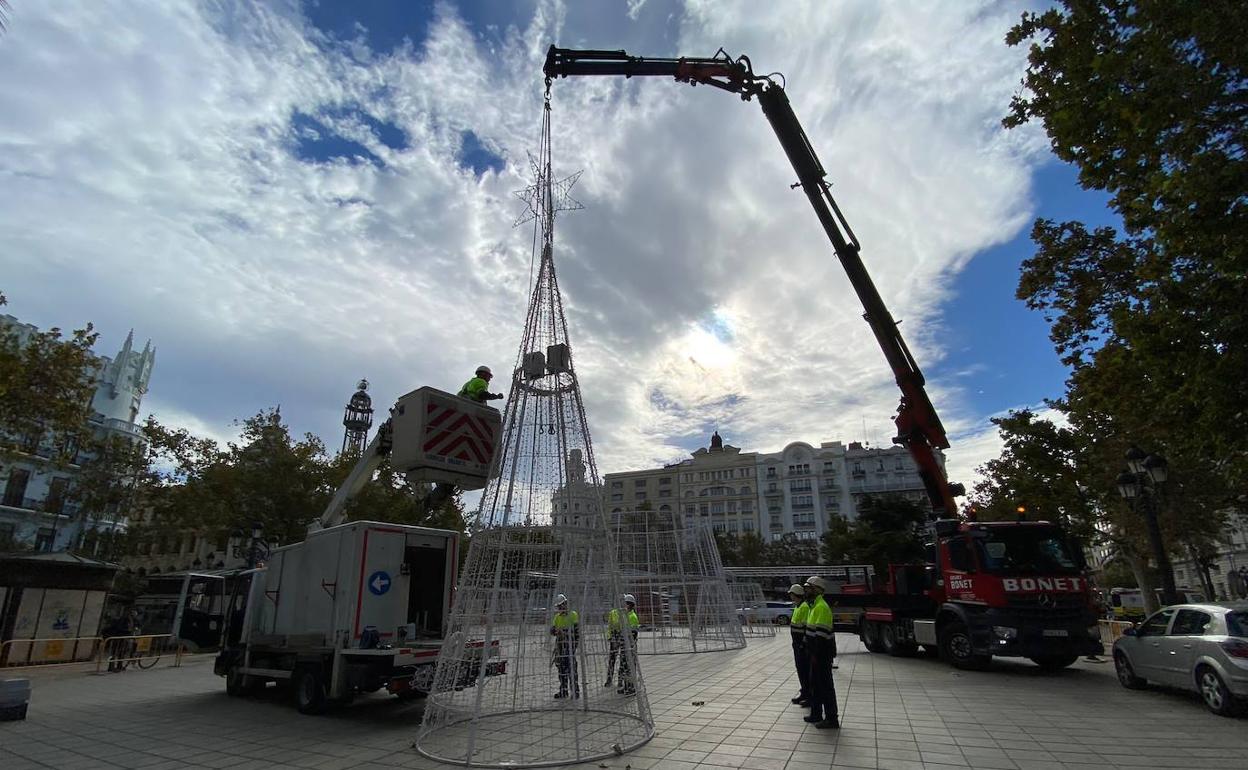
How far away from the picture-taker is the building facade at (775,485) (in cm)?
7712

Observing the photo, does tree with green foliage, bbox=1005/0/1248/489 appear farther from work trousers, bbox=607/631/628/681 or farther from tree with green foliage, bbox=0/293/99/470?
tree with green foliage, bbox=0/293/99/470

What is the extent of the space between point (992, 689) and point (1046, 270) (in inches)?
296

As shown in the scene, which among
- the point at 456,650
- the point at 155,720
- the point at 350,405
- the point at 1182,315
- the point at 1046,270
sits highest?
the point at 350,405

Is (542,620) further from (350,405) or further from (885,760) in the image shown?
(350,405)

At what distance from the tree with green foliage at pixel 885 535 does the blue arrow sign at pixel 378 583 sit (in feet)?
107

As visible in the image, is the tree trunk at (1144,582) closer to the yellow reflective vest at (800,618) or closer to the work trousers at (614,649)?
the yellow reflective vest at (800,618)

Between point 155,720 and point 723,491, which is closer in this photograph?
point 155,720

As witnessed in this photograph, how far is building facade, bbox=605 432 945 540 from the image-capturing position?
7712 centimetres

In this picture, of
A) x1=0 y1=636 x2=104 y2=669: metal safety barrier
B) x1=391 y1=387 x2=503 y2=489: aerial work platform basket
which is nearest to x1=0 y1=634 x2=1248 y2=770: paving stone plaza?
x1=391 y1=387 x2=503 y2=489: aerial work platform basket

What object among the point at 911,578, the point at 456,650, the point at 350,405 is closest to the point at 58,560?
the point at 456,650

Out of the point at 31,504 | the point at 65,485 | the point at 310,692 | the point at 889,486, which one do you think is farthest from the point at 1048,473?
the point at 889,486

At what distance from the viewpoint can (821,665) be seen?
7.34m

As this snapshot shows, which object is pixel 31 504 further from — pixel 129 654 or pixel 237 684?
pixel 237 684

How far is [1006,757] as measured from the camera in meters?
5.87
